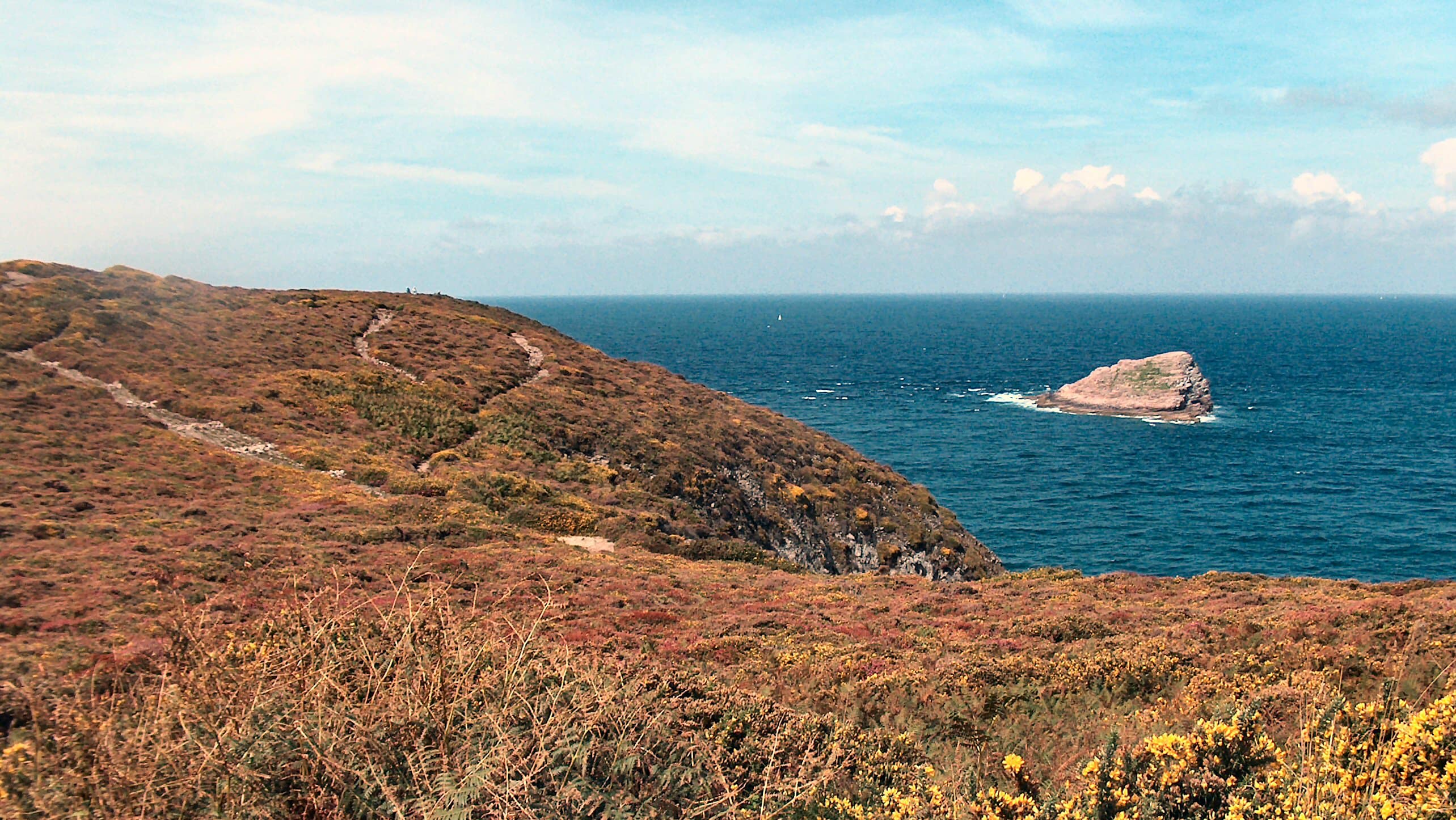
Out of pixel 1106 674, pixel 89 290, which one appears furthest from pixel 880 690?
pixel 89 290

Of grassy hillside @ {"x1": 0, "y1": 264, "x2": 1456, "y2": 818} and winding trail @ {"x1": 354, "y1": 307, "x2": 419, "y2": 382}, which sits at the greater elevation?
winding trail @ {"x1": 354, "y1": 307, "x2": 419, "y2": 382}

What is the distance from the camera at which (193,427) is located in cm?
3161

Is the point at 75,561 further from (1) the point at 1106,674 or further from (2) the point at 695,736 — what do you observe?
(1) the point at 1106,674

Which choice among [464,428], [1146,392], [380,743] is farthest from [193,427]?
[1146,392]

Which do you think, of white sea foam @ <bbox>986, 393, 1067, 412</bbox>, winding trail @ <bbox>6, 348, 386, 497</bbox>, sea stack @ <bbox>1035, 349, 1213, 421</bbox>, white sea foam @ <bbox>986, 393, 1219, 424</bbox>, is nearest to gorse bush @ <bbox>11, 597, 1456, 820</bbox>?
winding trail @ <bbox>6, 348, 386, 497</bbox>

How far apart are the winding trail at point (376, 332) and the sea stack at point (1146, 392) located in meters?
86.3

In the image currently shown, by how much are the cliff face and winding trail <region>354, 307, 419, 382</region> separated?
0.66ft

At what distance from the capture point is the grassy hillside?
5520 mm

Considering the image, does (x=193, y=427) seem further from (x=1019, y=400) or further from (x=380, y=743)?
(x=1019, y=400)

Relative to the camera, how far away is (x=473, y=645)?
6.99m

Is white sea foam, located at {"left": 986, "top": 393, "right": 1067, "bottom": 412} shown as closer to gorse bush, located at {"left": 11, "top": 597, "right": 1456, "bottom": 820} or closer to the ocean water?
the ocean water

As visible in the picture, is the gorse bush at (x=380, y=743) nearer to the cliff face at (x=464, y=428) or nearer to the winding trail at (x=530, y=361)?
the cliff face at (x=464, y=428)

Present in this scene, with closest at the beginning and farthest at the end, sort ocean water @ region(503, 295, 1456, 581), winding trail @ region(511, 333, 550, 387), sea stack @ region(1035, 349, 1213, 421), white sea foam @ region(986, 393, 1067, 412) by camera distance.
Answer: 1. winding trail @ region(511, 333, 550, 387)
2. ocean water @ region(503, 295, 1456, 581)
3. sea stack @ region(1035, 349, 1213, 421)
4. white sea foam @ region(986, 393, 1067, 412)

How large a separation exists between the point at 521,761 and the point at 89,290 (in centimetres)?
5212
